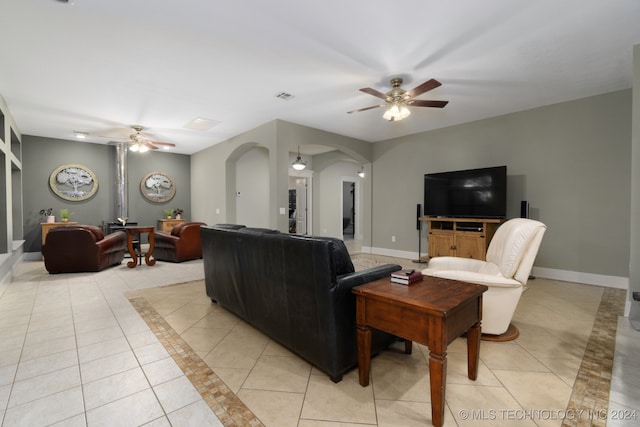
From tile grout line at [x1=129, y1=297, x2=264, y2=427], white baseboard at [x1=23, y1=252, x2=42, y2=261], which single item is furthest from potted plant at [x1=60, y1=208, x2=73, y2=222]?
tile grout line at [x1=129, y1=297, x2=264, y2=427]

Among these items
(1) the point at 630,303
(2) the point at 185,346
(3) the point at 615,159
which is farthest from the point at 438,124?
(2) the point at 185,346

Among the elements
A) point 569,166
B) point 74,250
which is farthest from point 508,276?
point 74,250

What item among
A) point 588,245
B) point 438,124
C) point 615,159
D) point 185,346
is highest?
point 438,124

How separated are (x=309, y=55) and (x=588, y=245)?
4.64 m

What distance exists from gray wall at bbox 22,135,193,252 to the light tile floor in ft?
15.0

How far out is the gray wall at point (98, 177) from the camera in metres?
6.37

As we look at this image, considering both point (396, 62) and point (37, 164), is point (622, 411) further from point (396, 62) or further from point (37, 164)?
point (37, 164)

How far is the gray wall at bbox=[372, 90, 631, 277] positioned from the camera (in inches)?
156

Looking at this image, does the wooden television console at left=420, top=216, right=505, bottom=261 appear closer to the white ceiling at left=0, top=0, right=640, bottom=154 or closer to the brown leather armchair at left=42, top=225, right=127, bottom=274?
the white ceiling at left=0, top=0, right=640, bottom=154

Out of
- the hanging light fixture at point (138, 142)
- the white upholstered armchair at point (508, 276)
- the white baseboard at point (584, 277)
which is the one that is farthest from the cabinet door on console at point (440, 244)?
the hanging light fixture at point (138, 142)

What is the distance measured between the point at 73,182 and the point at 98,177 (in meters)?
0.49

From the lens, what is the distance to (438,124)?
17.8 feet

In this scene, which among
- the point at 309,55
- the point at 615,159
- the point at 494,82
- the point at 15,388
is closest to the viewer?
the point at 15,388

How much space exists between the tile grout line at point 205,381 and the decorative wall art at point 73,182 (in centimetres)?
583
